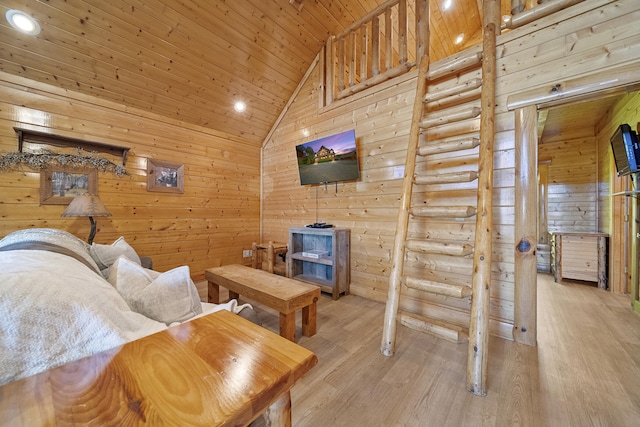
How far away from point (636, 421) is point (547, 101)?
6.18ft

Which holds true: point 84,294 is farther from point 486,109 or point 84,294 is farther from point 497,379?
point 486,109

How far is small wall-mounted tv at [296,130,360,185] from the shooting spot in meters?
2.71

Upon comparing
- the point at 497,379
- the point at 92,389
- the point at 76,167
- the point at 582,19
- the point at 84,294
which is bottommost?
the point at 497,379

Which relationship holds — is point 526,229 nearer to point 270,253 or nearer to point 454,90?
point 454,90

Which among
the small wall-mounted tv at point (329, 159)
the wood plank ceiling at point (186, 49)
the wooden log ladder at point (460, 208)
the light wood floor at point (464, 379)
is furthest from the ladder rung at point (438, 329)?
the wood plank ceiling at point (186, 49)

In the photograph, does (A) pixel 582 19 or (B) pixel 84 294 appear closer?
(B) pixel 84 294

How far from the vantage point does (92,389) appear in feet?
1.57

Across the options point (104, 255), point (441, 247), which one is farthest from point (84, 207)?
point (441, 247)

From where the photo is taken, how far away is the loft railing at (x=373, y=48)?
8.11 feet

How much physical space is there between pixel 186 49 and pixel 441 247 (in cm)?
324

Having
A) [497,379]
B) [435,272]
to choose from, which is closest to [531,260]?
[435,272]

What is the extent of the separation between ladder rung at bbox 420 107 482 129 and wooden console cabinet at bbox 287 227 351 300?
137cm

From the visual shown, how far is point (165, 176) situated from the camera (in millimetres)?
3158

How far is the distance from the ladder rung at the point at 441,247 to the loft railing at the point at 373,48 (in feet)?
6.14
